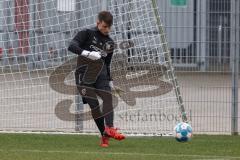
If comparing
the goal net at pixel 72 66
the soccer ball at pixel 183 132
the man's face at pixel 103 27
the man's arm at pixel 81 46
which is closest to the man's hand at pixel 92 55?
the man's arm at pixel 81 46

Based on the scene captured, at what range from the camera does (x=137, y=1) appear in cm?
1156

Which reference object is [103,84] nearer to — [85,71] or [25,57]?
[85,71]

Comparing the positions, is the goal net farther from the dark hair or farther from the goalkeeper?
the dark hair

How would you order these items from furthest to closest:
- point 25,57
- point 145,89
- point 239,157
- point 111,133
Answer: point 145,89, point 25,57, point 111,133, point 239,157

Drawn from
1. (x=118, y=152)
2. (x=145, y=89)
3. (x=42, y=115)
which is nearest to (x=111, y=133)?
(x=118, y=152)

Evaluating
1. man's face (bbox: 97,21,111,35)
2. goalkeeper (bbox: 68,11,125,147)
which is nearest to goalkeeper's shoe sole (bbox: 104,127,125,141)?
goalkeeper (bbox: 68,11,125,147)

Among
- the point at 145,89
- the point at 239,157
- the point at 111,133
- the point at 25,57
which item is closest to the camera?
the point at 239,157

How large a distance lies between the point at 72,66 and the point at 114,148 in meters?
1.99

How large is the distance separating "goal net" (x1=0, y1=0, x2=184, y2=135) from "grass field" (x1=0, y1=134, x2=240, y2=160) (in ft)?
2.03

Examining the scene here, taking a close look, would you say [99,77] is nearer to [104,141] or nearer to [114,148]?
[104,141]

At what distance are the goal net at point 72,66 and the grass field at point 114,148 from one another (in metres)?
0.62

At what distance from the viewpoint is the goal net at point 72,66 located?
1145 centimetres

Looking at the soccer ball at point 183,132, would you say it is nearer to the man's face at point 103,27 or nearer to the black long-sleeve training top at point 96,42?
the black long-sleeve training top at point 96,42

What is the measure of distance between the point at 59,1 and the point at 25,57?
1019 mm
